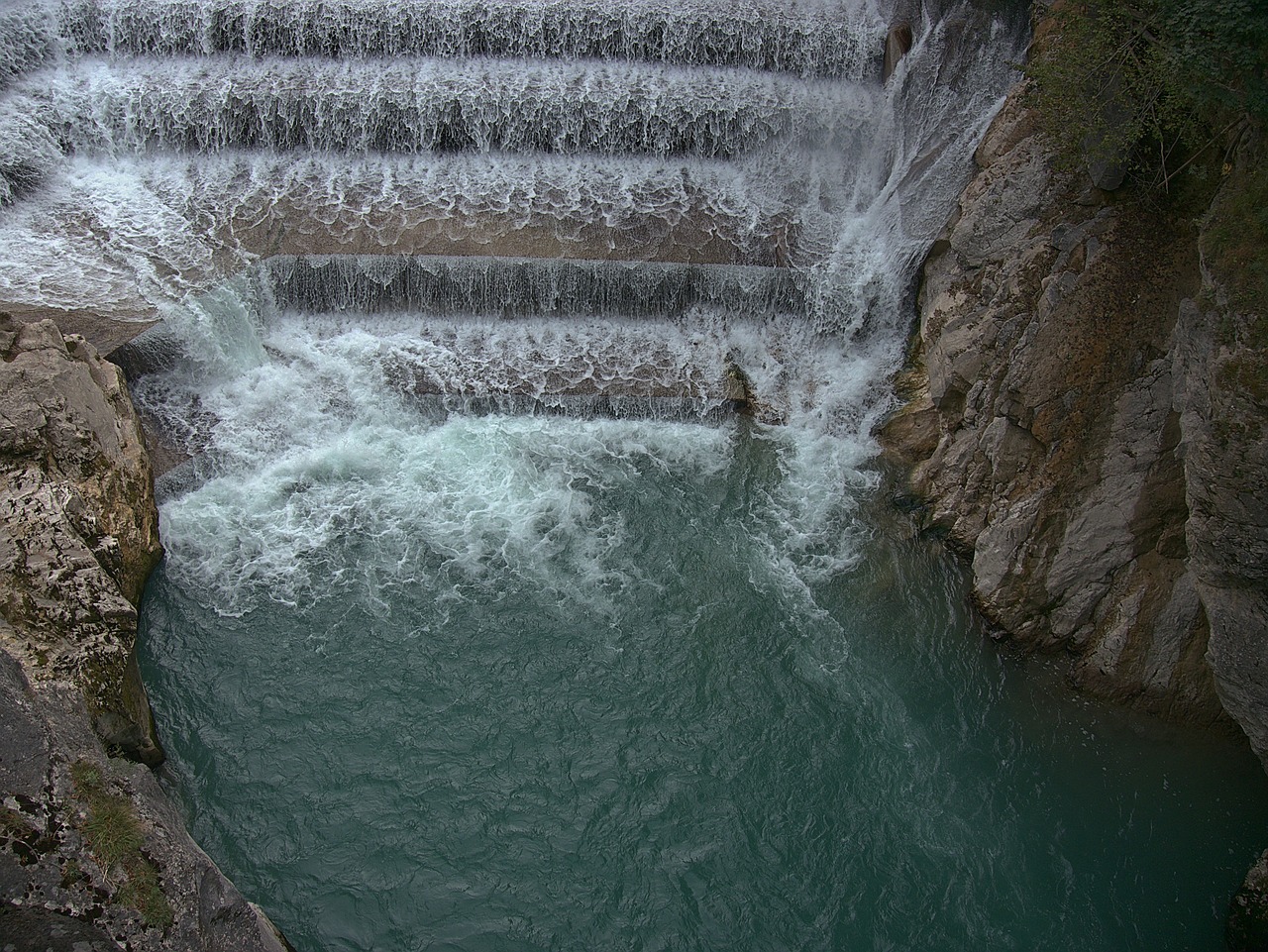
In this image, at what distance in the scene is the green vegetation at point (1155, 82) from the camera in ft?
23.0

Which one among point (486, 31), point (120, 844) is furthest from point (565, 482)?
point (486, 31)

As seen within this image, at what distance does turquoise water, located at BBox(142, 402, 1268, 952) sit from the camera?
6.66m

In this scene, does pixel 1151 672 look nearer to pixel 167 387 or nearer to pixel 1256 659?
pixel 1256 659

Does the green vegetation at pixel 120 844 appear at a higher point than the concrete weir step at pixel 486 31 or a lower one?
lower

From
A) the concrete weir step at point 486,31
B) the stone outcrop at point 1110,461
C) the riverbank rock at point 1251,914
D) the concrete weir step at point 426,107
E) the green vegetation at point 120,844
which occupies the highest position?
the concrete weir step at point 486,31

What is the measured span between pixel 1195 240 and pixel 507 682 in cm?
734

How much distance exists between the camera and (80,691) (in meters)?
6.31

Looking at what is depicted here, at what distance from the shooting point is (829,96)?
13.0 m

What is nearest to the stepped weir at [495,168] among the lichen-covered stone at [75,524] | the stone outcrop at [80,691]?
the lichen-covered stone at [75,524]

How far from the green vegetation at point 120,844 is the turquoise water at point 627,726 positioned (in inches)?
63.1

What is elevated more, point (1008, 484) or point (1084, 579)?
point (1008, 484)

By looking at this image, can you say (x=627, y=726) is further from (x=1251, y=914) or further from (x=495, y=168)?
(x=495, y=168)

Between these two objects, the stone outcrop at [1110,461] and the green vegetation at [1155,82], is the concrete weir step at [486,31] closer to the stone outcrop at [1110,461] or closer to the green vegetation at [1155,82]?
the green vegetation at [1155,82]

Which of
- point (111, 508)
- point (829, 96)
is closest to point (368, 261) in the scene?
point (111, 508)
